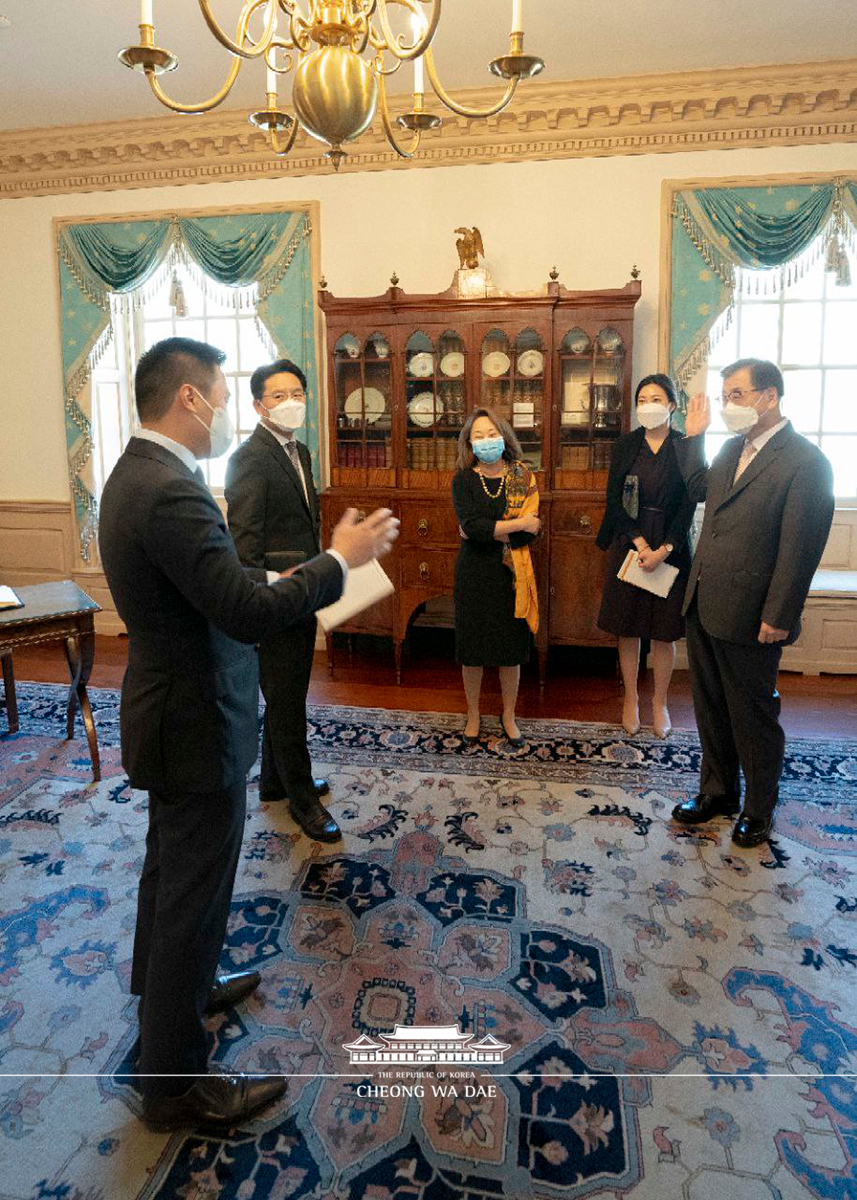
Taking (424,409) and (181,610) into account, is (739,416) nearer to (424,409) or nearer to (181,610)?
(181,610)

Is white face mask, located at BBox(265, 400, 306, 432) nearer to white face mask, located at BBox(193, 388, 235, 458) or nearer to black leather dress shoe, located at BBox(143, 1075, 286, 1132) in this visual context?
white face mask, located at BBox(193, 388, 235, 458)

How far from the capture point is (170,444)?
62.9 inches

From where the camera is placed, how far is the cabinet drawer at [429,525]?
4695 millimetres

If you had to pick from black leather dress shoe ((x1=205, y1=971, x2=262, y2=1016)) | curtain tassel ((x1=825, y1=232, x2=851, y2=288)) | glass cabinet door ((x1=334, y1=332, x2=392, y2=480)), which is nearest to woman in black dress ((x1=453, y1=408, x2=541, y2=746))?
glass cabinet door ((x1=334, y1=332, x2=392, y2=480))

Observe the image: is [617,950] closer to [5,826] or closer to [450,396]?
[5,826]

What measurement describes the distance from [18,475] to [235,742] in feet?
16.8

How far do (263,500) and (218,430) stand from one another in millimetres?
1077

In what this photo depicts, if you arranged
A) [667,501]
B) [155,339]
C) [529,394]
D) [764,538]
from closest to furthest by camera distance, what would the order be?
[764,538] → [667,501] → [529,394] → [155,339]

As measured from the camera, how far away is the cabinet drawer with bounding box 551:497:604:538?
4.57m

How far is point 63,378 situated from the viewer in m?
5.70

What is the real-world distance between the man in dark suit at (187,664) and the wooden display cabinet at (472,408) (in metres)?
3.07

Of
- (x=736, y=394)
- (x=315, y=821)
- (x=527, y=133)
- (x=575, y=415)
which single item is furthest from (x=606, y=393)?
(x=315, y=821)

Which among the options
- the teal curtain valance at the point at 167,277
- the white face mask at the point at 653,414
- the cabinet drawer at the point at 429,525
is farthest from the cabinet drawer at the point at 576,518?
the teal curtain valance at the point at 167,277

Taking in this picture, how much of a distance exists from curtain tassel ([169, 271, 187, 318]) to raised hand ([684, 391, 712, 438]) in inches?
142
